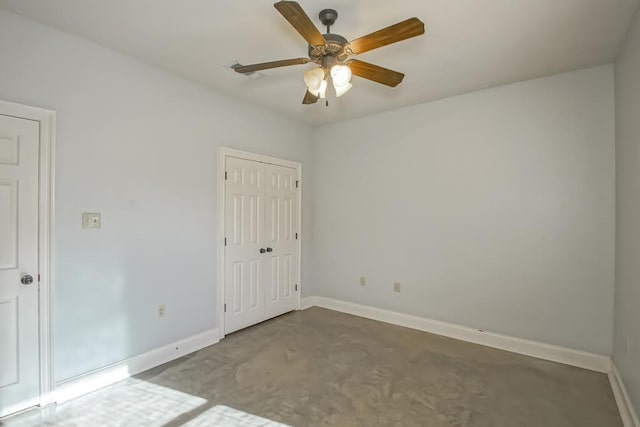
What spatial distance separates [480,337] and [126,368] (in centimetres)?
339

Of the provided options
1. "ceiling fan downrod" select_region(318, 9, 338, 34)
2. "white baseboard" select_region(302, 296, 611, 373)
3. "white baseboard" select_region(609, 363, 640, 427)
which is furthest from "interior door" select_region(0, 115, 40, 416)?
"white baseboard" select_region(609, 363, 640, 427)

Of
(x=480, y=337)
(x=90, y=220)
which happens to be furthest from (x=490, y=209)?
(x=90, y=220)

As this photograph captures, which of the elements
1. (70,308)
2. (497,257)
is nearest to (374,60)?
(497,257)

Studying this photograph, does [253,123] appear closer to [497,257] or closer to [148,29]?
[148,29]

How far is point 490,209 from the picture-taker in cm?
332

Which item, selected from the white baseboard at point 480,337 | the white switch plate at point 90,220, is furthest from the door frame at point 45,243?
the white baseboard at point 480,337

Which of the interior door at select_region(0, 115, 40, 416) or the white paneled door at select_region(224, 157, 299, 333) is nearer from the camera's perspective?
the interior door at select_region(0, 115, 40, 416)

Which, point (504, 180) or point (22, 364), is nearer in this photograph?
point (22, 364)

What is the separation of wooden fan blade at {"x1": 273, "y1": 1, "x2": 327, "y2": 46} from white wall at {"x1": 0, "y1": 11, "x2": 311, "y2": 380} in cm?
176

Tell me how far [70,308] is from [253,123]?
8.34ft

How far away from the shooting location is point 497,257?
3275mm

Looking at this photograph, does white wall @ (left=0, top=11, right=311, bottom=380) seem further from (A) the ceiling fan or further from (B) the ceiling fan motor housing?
(B) the ceiling fan motor housing

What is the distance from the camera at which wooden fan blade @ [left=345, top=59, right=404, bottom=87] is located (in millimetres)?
2088

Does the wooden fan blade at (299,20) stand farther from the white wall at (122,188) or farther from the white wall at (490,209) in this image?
the white wall at (490,209)
